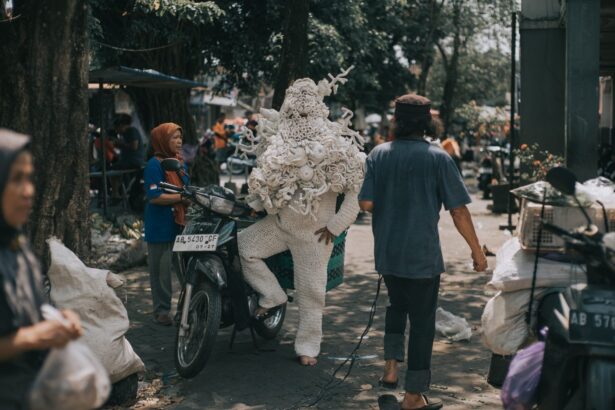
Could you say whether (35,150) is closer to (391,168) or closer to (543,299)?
(391,168)

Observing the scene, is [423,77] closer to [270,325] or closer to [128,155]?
[128,155]

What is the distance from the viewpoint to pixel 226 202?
640cm

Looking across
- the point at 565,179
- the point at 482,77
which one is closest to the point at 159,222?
the point at 565,179

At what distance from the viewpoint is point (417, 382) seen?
5.34m

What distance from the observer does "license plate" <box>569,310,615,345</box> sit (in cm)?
386

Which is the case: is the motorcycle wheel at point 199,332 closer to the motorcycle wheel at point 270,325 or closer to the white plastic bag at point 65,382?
the motorcycle wheel at point 270,325

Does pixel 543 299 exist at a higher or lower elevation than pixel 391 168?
lower

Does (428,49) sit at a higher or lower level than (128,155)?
higher

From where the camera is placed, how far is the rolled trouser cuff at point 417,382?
5336 millimetres

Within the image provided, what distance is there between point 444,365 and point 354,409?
4.07ft

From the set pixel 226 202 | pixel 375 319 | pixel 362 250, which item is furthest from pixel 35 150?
pixel 362 250

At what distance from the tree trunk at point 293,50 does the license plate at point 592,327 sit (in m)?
6.52

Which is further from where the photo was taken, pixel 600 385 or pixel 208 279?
pixel 208 279

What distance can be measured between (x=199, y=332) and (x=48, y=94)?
1872mm
